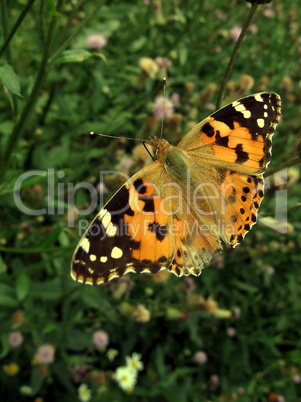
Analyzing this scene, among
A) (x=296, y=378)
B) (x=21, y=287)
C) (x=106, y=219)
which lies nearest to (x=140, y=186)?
(x=106, y=219)

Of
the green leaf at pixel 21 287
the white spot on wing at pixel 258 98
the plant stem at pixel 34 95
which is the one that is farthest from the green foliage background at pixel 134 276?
the white spot on wing at pixel 258 98

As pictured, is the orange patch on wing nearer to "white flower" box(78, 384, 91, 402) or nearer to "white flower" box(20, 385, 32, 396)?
"white flower" box(78, 384, 91, 402)

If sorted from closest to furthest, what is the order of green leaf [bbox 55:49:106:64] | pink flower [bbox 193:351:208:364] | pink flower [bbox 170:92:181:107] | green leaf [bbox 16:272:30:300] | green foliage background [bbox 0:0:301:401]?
1. green leaf [bbox 55:49:106:64]
2. green leaf [bbox 16:272:30:300]
3. green foliage background [bbox 0:0:301:401]
4. pink flower [bbox 193:351:208:364]
5. pink flower [bbox 170:92:181:107]

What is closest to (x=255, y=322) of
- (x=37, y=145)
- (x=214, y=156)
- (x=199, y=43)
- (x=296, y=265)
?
(x=296, y=265)

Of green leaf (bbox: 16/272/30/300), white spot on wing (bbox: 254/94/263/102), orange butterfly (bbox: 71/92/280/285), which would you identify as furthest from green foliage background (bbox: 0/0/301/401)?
white spot on wing (bbox: 254/94/263/102)

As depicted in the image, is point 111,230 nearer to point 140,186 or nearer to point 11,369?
point 140,186

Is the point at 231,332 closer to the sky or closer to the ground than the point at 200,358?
closer to the sky
